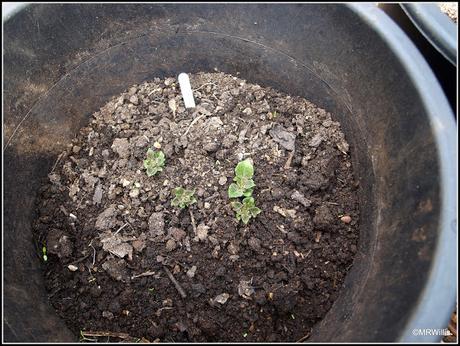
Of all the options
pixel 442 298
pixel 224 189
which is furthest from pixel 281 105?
pixel 442 298

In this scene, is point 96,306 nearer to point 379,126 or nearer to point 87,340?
point 87,340

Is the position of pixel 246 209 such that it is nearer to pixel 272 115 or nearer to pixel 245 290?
pixel 245 290

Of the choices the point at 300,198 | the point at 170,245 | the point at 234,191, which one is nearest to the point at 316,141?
the point at 300,198

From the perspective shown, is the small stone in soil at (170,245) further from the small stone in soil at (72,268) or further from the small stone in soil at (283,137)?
the small stone in soil at (283,137)

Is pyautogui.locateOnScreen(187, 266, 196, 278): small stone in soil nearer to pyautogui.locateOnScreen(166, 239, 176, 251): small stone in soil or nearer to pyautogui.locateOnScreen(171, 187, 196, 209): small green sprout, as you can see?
pyautogui.locateOnScreen(166, 239, 176, 251): small stone in soil

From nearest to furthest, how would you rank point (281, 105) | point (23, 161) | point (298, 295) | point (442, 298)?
point (442, 298) < point (298, 295) < point (23, 161) < point (281, 105)

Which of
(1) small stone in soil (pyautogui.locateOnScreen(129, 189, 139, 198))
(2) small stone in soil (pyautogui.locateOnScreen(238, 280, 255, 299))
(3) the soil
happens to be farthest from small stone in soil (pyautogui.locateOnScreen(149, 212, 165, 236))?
(2) small stone in soil (pyautogui.locateOnScreen(238, 280, 255, 299))
